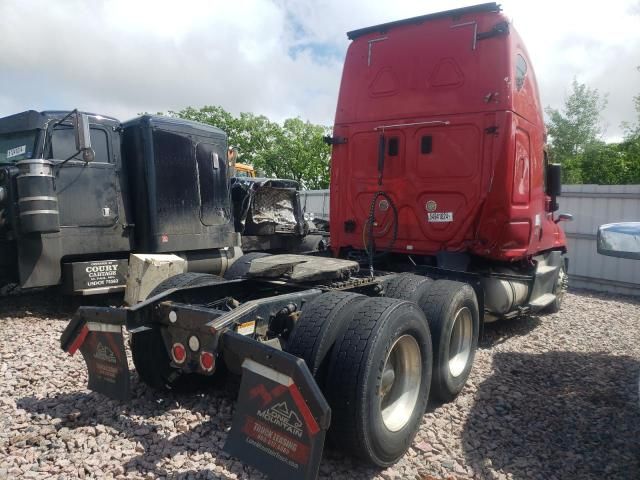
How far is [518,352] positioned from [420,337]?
269 cm

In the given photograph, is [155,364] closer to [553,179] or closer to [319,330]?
[319,330]

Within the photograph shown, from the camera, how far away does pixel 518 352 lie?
5.38 metres

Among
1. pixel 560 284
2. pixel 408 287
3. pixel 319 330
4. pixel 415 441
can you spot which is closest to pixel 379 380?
pixel 319 330

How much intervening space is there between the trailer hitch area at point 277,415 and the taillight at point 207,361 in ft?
0.70

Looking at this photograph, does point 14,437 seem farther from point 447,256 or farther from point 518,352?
point 518,352

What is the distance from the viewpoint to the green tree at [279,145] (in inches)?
1383

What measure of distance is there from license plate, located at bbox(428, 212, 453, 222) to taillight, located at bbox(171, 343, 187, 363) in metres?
3.20

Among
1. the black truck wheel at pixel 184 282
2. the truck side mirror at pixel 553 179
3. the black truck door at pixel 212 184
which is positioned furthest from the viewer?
the black truck door at pixel 212 184

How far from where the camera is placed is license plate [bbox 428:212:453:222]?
515 centimetres

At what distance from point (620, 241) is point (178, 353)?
2.90 metres

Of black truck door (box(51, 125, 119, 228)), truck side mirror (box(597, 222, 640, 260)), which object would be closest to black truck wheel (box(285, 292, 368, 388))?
truck side mirror (box(597, 222, 640, 260))

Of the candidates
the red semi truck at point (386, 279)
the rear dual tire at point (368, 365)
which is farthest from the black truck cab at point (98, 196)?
the rear dual tire at point (368, 365)

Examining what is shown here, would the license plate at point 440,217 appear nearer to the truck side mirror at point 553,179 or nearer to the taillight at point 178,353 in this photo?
the truck side mirror at point 553,179

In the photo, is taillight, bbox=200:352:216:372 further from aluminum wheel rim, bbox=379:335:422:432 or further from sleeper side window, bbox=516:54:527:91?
sleeper side window, bbox=516:54:527:91
